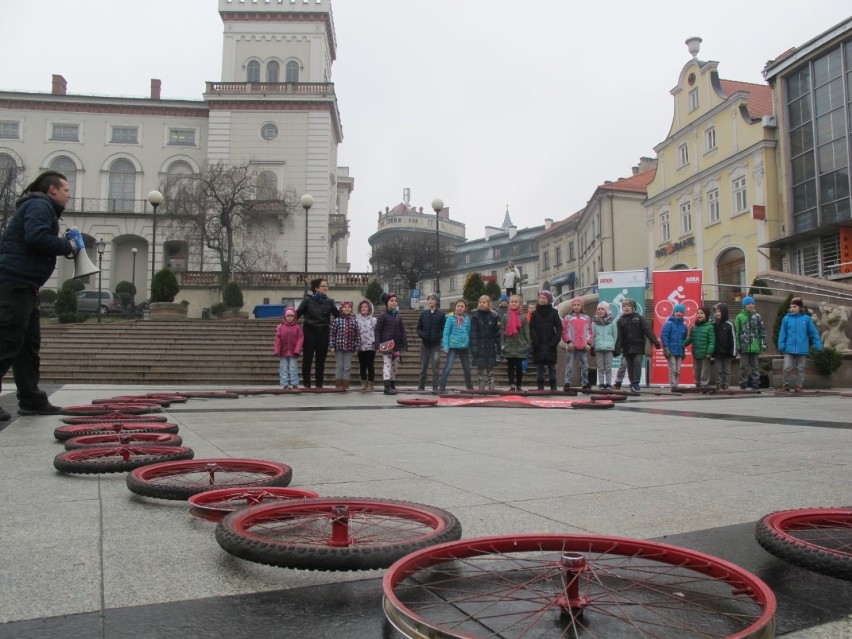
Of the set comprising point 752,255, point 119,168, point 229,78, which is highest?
point 229,78

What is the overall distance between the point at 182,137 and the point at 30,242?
49.7 meters

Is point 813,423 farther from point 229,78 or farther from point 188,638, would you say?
point 229,78

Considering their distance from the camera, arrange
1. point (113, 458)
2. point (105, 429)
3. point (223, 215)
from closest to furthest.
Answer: point (113, 458) → point (105, 429) → point (223, 215)

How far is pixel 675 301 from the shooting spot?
17.6 meters

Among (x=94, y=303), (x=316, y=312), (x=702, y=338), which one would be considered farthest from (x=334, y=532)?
A: (x=94, y=303)

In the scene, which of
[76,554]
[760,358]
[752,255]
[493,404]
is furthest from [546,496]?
[752,255]

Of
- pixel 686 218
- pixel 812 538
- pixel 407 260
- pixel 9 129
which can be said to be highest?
pixel 9 129

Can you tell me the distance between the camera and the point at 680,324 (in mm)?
15695

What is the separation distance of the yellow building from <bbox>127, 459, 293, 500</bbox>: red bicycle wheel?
31.8 metres

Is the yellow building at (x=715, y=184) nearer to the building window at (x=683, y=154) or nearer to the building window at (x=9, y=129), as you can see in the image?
the building window at (x=683, y=154)

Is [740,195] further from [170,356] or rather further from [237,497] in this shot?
[237,497]

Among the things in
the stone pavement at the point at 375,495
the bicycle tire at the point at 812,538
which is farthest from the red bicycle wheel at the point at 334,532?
the bicycle tire at the point at 812,538

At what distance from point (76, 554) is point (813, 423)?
7.23 meters

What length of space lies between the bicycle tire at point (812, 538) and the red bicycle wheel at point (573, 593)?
1.14 feet
